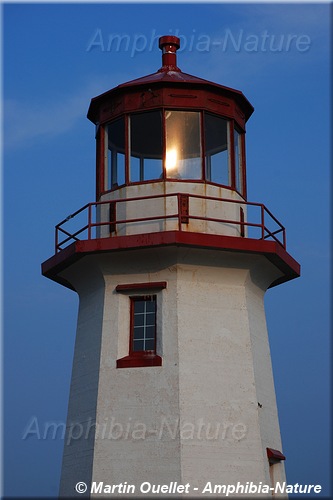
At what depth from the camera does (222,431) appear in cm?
1955

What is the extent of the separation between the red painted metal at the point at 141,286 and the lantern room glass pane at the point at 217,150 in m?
2.39

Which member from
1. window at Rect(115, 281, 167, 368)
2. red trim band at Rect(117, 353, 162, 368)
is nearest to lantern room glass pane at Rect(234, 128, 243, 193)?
window at Rect(115, 281, 167, 368)

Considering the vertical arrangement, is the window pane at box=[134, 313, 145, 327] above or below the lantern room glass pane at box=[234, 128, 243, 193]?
below

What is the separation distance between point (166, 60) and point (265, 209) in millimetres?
3980

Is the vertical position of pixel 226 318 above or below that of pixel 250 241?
below

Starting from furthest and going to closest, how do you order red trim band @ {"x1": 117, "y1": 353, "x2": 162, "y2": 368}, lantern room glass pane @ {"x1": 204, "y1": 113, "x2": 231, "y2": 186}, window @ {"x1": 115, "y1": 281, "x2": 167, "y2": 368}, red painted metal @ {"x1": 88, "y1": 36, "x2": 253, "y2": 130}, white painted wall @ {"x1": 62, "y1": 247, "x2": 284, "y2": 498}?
1. lantern room glass pane @ {"x1": 204, "y1": 113, "x2": 231, "y2": 186}
2. red painted metal @ {"x1": 88, "y1": 36, "x2": 253, "y2": 130}
3. window @ {"x1": 115, "y1": 281, "x2": 167, "y2": 368}
4. red trim band @ {"x1": 117, "y1": 353, "x2": 162, "y2": 368}
5. white painted wall @ {"x1": 62, "y1": 247, "x2": 284, "y2": 498}

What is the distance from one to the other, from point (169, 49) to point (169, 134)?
7.70 feet

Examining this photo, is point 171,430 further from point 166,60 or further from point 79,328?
point 166,60

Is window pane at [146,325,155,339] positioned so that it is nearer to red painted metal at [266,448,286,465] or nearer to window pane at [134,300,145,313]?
window pane at [134,300,145,313]

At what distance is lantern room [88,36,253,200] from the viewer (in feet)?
68.9

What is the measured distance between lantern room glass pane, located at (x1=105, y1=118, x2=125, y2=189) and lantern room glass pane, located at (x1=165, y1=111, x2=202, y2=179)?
3.17ft

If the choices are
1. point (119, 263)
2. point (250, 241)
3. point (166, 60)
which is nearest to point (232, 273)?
point (250, 241)

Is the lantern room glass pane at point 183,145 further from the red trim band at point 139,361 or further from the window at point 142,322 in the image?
the red trim band at point 139,361

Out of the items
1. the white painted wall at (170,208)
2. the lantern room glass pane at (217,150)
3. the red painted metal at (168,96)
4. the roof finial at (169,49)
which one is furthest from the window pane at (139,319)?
the roof finial at (169,49)
